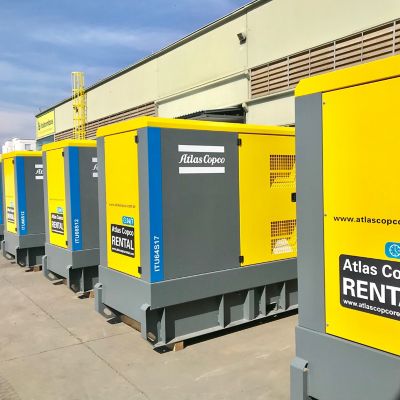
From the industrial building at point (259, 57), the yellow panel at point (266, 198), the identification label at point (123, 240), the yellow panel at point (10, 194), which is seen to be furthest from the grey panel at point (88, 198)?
the yellow panel at point (10, 194)

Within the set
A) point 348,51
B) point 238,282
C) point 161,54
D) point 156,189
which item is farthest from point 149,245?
point 161,54

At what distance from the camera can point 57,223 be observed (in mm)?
6582

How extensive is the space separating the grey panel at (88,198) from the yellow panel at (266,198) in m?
2.50

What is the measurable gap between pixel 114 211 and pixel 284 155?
2.02 metres

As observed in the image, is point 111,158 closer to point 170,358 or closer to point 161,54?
point 170,358

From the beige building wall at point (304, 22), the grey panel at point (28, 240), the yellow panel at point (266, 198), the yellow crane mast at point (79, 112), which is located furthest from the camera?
the yellow crane mast at point (79, 112)

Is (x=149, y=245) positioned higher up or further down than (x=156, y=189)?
further down

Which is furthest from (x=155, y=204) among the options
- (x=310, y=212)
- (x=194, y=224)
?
(x=310, y=212)

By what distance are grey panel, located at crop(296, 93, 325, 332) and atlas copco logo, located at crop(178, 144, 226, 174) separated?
69.6 inches

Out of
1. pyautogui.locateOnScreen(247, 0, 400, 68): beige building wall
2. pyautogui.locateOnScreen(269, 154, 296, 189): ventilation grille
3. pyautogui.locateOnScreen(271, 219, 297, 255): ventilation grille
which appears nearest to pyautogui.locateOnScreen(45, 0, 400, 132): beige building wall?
pyautogui.locateOnScreen(247, 0, 400, 68): beige building wall

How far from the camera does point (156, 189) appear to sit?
411 cm

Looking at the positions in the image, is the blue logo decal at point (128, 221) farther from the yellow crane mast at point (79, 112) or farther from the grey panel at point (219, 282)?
the yellow crane mast at point (79, 112)

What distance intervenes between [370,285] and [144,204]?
235 cm

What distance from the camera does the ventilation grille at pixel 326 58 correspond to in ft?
23.6
